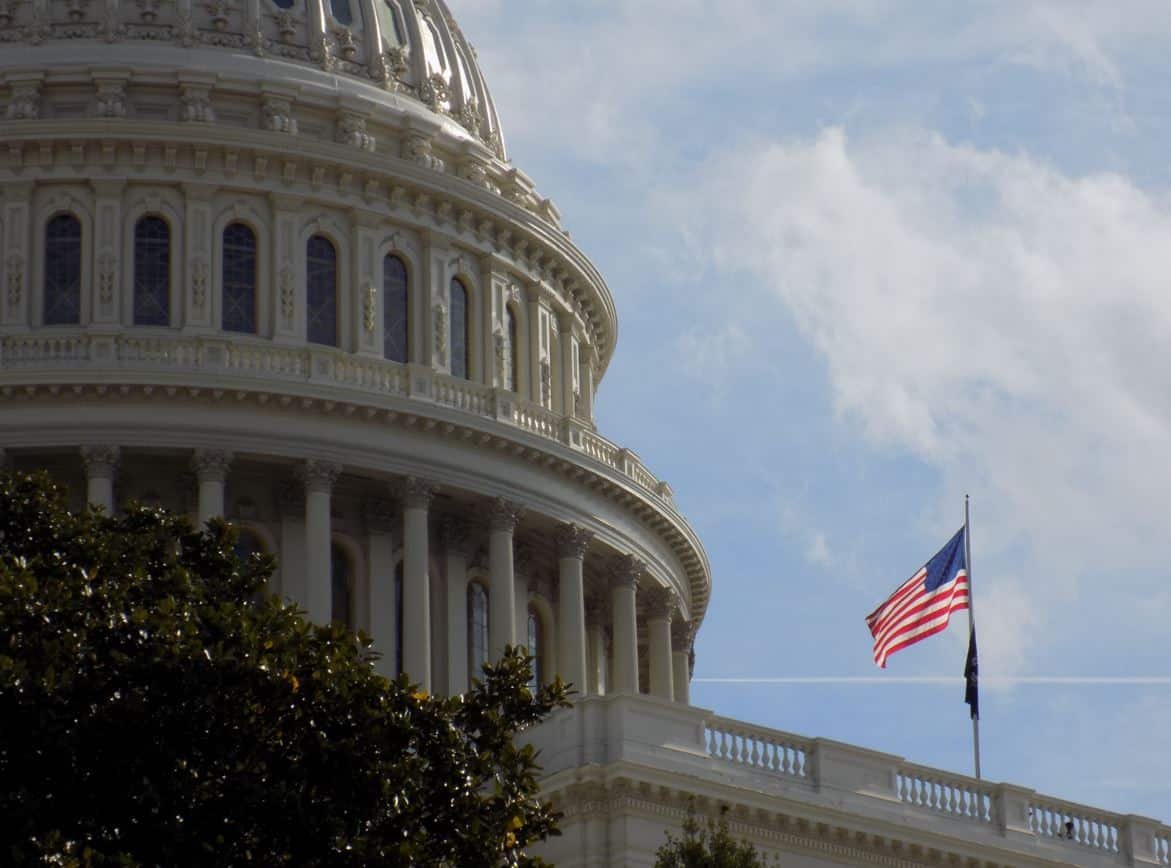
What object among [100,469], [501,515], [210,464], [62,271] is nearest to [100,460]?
[100,469]

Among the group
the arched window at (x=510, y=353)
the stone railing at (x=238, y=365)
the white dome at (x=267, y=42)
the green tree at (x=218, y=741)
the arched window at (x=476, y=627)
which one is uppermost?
the white dome at (x=267, y=42)

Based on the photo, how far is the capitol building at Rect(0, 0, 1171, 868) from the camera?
62969 mm

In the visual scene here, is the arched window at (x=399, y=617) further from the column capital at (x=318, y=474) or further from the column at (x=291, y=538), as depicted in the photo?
the column capital at (x=318, y=474)

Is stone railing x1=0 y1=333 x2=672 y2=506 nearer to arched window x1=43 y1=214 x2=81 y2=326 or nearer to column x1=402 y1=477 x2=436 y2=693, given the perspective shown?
arched window x1=43 y1=214 x2=81 y2=326

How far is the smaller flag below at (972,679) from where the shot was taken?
5719cm

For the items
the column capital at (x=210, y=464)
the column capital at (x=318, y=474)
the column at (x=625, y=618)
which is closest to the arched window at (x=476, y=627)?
the column at (x=625, y=618)

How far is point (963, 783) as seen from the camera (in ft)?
174

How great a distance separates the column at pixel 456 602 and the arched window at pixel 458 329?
3.96 metres

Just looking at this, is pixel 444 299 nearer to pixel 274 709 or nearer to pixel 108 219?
pixel 108 219

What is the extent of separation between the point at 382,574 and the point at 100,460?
6.29 m

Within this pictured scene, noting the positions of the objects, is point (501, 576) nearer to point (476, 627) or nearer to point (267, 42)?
point (476, 627)

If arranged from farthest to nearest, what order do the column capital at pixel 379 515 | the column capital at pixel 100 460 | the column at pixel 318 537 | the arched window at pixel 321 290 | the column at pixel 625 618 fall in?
the column at pixel 625 618 < the arched window at pixel 321 290 < the column capital at pixel 379 515 < the column at pixel 318 537 < the column capital at pixel 100 460

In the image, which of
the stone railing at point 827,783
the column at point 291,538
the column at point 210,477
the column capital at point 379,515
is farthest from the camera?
the column capital at point 379,515

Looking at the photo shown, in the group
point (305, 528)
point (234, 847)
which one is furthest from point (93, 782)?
point (305, 528)
